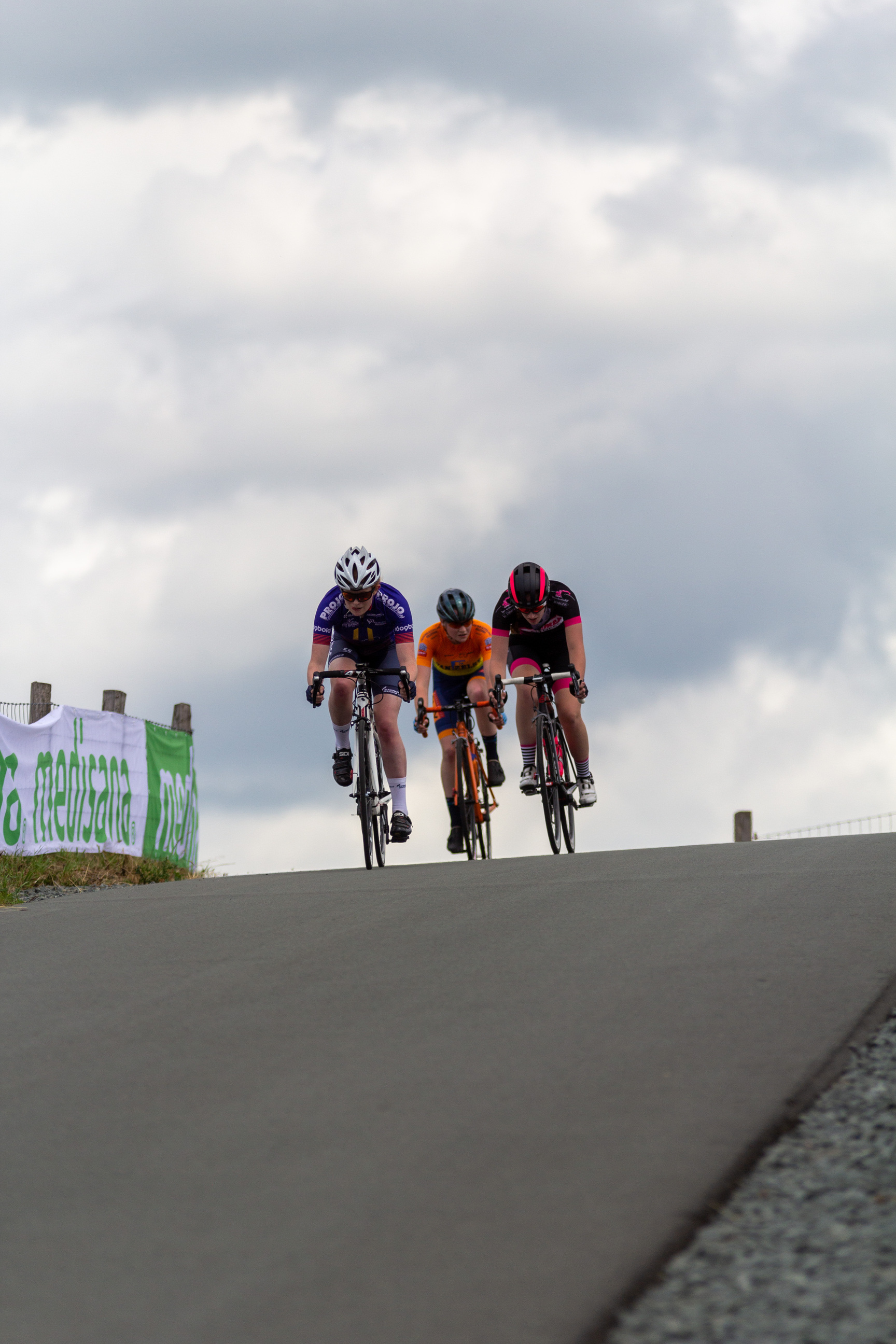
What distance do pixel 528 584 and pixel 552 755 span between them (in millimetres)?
1490

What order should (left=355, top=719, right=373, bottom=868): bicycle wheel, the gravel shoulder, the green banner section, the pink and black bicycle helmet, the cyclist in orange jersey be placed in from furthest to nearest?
the green banner section → the cyclist in orange jersey → the pink and black bicycle helmet → (left=355, top=719, right=373, bottom=868): bicycle wheel → the gravel shoulder

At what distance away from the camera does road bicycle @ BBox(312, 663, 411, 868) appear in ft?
37.5

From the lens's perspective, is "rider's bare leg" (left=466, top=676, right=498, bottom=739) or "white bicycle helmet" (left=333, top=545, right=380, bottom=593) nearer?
"white bicycle helmet" (left=333, top=545, right=380, bottom=593)

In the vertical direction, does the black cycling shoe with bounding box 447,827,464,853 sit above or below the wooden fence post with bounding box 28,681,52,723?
below

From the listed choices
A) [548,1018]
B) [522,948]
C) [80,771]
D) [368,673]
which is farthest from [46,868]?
[548,1018]

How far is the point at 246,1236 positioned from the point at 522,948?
128 inches

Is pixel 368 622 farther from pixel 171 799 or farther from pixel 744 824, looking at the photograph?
pixel 744 824

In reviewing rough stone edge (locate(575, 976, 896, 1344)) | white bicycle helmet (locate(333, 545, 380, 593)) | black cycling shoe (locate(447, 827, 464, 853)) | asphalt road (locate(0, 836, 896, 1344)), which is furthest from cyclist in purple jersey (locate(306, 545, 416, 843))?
rough stone edge (locate(575, 976, 896, 1344))

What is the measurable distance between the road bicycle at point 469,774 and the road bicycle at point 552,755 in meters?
0.55

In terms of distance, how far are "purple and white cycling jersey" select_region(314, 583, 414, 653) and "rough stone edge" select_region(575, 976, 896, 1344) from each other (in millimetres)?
6844

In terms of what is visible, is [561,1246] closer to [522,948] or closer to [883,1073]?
[883,1073]

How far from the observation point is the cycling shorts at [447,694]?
1346 cm

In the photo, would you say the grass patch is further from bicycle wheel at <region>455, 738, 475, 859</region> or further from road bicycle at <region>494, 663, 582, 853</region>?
road bicycle at <region>494, 663, 582, 853</region>

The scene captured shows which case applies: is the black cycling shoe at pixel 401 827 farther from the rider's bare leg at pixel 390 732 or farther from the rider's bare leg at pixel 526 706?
the rider's bare leg at pixel 526 706
